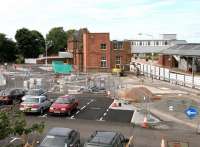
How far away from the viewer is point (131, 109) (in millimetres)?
40562

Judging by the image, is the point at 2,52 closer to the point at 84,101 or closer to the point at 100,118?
the point at 84,101

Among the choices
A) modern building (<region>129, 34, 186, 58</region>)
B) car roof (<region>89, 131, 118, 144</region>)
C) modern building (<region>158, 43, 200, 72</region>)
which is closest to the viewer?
car roof (<region>89, 131, 118, 144</region>)

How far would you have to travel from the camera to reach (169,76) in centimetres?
Answer: 7056

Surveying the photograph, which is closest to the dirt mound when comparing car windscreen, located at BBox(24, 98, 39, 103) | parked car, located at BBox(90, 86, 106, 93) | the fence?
parked car, located at BBox(90, 86, 106, 93)

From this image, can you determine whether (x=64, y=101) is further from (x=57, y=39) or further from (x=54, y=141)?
(x=57, y=39)

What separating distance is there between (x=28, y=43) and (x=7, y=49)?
8.22 metres

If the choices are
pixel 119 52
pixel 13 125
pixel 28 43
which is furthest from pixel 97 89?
pixel 28 43

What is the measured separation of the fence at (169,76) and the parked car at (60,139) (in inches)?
1598

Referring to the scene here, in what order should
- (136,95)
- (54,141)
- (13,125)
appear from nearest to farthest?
(13,125) → (54,141) → (136,95)

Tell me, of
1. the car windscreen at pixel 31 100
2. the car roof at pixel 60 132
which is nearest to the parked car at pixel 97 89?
the car windscreen at pixel 31 100

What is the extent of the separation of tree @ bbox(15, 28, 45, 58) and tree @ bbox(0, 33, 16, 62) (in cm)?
309

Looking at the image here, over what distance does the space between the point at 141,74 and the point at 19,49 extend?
60.7 meters

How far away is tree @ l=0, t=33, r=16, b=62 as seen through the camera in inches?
5054

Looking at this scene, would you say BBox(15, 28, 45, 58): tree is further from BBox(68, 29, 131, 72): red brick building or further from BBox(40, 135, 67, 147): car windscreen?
BBox(40, 135, 67, 147): car windscreen
